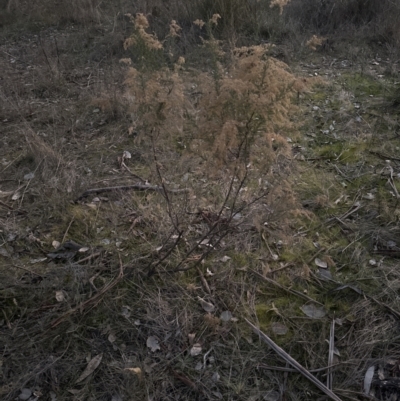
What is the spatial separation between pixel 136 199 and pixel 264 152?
141 centimetres

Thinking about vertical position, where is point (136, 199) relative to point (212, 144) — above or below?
below

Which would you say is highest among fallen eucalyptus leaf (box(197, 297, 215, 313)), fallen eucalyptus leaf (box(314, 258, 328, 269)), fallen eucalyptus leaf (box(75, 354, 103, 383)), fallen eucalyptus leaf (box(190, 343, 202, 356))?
fallen eucalyptus leaf (box(197, 297, 215, 313))

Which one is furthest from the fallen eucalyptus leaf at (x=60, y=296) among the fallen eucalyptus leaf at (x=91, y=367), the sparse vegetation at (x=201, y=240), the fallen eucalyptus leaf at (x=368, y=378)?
the fallen eucalyptus leaf at (x=368, y=378)

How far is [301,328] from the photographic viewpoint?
220 cm

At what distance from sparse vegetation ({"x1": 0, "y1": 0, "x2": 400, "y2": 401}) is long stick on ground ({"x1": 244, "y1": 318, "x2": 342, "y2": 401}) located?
39mm

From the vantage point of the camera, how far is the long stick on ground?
191 cm

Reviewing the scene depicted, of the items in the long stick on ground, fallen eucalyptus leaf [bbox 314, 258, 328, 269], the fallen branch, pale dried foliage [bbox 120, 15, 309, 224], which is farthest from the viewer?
the fallen branch

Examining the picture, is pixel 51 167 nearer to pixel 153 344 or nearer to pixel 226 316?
pixel 153 344

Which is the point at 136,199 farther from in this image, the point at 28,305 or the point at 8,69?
the point at 8,69

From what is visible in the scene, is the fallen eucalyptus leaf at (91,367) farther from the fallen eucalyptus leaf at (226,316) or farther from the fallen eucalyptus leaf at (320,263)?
the fallen eucalyptus leaf at (320,263)

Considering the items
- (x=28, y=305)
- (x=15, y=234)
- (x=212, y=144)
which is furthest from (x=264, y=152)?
(x=15, y=234)

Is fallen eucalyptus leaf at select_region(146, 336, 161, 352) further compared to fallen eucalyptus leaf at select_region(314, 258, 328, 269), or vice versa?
fallen eucalyptus leaf at select_region(314, 258, 328, 269)

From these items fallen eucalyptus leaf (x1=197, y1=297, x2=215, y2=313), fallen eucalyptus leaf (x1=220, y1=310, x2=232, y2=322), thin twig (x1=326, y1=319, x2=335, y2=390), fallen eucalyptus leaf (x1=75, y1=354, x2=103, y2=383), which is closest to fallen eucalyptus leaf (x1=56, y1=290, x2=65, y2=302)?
fallen eucalyptus leaf (x1=75, y1=354, x2=103, y2=383)

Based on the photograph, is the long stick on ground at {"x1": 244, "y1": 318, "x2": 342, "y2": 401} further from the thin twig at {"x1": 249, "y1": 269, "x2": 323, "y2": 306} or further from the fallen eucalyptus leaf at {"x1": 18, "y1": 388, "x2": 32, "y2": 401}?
the fallen eucalyptus leaf at {"x1": 18, "y1": 388, "x2": 32, "y2": 401}
